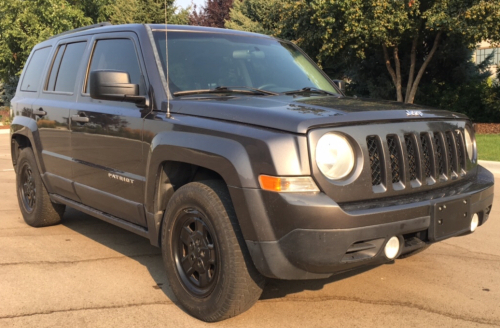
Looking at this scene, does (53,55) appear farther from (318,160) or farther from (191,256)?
(318,160)

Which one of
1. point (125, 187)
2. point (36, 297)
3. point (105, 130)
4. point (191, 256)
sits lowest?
point (36, 297)

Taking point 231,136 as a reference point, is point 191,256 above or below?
below

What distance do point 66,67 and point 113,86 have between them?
5.69 ft

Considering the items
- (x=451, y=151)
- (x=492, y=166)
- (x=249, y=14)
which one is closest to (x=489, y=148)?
(x=492, y=166)

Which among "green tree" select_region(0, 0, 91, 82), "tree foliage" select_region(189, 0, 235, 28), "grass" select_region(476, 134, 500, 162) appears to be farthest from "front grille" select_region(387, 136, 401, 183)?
"tree foliage" select_region(189, 0, 235, 28)

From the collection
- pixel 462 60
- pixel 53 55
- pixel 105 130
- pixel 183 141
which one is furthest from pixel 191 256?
pixel 462 60

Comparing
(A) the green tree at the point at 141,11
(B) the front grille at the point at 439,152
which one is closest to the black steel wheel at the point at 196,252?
(B) the front grille at the point at 439,152

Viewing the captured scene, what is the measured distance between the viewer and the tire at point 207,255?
11.0 ft

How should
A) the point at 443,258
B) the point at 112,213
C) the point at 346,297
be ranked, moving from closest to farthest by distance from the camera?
the point at 346,297 < the point at 112,213 < the point at 443,258

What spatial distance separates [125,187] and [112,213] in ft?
1.30

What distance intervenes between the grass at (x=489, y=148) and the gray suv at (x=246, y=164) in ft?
27.5

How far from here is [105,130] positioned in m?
4.57

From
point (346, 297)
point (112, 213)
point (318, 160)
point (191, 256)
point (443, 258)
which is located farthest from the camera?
point (443, 258)

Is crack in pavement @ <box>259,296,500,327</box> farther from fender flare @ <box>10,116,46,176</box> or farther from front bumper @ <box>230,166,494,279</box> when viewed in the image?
fender flare @ <box>10,116,46,176</box>
